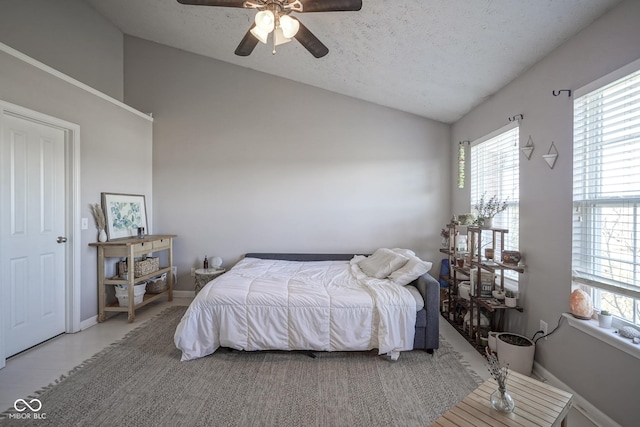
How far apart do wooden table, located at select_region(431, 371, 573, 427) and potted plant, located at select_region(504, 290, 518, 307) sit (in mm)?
Answer: 1048

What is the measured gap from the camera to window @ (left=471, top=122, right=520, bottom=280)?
8.18ft

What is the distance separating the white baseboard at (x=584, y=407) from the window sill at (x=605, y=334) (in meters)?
0.45

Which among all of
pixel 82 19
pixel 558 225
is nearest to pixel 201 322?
pixel 558 225

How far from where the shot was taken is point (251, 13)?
8.99ft

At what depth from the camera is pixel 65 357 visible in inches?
91.3

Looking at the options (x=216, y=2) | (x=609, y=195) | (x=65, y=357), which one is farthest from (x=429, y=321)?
(x=65, y=357)

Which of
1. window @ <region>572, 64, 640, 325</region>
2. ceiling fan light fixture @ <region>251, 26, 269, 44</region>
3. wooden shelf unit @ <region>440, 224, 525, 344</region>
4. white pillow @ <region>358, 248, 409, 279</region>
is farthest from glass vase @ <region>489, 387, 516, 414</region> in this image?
ceiling fan light fixture @ <region>251, 26, 269, 44</region>

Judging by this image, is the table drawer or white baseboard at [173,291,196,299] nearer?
the table drawer

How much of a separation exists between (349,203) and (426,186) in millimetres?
1162

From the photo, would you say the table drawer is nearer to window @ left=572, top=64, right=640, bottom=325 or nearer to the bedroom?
the bedroom

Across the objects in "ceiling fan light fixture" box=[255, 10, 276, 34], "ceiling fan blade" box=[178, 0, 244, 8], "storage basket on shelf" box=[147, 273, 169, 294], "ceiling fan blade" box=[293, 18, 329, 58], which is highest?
"ceiling fan blade" box=[178, 0, 244, 8]

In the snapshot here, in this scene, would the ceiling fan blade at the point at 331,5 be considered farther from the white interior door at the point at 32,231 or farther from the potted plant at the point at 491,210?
the white interior door at the point at 32,231

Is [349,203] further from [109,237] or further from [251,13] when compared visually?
[109,237]

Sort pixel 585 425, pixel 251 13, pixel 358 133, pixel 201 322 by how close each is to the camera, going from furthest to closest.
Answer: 1. pixel 358 133
2. pixel 251 13
3. pixel 201 322
4. pixel 585 425
